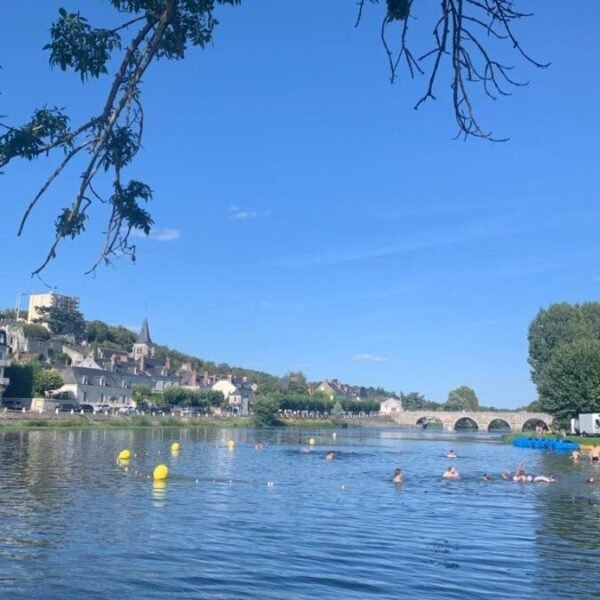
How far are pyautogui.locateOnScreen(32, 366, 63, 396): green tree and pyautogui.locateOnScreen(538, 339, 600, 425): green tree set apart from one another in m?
72.0

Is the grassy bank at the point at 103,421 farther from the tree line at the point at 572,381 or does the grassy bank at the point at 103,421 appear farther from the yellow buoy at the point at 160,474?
the tree line at the point at 572,381

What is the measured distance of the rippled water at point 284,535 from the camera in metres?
18.0

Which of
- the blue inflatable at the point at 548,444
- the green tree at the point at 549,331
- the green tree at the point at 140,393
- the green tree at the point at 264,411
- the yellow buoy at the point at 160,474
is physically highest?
the green tree at the point at 549,331

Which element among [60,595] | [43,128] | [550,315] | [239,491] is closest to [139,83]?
[43,128]

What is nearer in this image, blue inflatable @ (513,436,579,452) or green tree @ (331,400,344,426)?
blue inflatable @ (513,436,579,452)

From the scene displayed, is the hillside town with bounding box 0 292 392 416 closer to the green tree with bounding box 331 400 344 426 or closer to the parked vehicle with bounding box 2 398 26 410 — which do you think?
the parked vehicle with bounding box 2 398 26 410

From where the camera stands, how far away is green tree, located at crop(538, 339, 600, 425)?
9719 centimetres

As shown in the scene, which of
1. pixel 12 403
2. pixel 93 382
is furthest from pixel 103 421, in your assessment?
pixel 93 382

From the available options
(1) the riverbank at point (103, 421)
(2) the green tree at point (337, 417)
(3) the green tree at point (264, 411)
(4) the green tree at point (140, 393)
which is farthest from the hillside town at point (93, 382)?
(2) the green tree at point (337, 417)

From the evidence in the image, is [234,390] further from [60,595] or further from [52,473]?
[60,595]

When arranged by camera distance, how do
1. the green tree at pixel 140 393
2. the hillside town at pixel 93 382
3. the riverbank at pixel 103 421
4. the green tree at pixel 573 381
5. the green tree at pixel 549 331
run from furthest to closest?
the green tree at pixel 140 393
the green tree at pixel 549 331
the hillside town at pixel 93 382
the green tree at pixel 573 381
the riverbank at pixel 103 421

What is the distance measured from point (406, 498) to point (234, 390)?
15786 cm

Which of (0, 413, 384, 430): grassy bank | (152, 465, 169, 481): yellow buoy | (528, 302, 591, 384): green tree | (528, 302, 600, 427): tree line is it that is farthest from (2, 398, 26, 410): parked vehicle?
(528, 302, 591, 384): green tree

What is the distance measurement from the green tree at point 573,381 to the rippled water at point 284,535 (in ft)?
170
